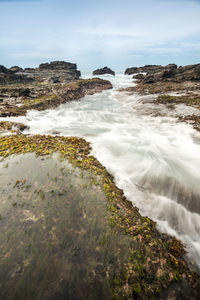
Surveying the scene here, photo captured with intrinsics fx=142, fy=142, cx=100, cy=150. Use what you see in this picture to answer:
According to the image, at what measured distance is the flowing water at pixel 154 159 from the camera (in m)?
5.02

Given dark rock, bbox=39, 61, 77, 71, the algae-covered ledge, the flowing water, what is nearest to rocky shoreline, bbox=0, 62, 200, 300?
the algae-covered ledge

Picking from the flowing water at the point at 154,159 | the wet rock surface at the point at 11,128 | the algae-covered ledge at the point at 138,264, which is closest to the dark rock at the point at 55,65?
the flowing water at the point at 154,159

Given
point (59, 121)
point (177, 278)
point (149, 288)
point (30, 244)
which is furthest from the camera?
point (59, 121)

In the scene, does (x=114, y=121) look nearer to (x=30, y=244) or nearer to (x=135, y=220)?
(x=135, y=220)

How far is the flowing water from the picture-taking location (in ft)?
16.5

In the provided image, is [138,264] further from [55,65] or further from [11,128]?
[55,65]

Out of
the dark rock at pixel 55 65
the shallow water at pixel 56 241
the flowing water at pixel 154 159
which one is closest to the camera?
the shallow water at pixel 56 241

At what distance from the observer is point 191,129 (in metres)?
11.7

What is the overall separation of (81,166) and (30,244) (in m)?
3.40

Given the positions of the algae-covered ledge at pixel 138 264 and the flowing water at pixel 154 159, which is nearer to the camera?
the algae-covered ledge at pixel 138 264

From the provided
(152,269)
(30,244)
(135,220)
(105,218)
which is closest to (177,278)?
(152,269)

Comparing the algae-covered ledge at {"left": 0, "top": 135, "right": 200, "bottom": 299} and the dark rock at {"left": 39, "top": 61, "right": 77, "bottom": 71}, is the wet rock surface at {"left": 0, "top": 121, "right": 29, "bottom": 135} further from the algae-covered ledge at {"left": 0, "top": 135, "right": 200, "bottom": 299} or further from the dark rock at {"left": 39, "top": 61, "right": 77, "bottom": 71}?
the dark rock at {"left": 39, "top": 61, "right": 77, "bottom": 71}

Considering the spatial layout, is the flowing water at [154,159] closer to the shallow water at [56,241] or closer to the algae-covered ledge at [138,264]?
the algae-covered ledge at [138,264]

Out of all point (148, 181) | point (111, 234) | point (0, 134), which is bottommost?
point (148, 181)
